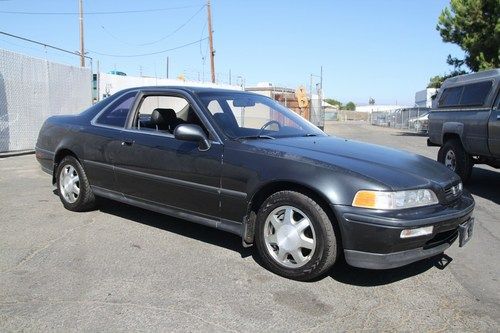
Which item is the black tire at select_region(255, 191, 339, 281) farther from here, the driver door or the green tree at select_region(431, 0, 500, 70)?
the green tree at select_region(431, 0, 500, 70)

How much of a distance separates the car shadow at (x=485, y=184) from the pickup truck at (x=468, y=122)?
31cm

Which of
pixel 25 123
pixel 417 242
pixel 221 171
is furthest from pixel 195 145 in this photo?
pixel 25 123

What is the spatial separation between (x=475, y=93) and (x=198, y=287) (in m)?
6.62

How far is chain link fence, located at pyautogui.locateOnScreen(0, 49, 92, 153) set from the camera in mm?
11430

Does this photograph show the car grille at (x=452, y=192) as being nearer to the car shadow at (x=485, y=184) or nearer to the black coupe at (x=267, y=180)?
the black coupe at (x=267, y=180)

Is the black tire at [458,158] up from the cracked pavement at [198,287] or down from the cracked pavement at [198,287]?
up

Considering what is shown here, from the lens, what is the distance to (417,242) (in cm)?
364

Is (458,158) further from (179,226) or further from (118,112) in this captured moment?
(118,112)

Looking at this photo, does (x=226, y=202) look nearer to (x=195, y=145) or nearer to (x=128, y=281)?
(x=195, y=145)

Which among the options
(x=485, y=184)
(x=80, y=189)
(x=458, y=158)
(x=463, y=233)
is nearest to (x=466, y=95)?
(x=458, y=158)

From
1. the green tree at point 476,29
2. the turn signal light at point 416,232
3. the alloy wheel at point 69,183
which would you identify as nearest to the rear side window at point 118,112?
the alloy wheel at point 69,183

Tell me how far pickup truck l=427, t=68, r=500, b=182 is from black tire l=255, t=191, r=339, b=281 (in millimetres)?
4900

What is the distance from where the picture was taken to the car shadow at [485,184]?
7888 mm

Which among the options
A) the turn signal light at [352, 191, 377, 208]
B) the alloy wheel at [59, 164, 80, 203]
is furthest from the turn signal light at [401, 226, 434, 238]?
the alloy wheel at [59, 164, 80, 203]
